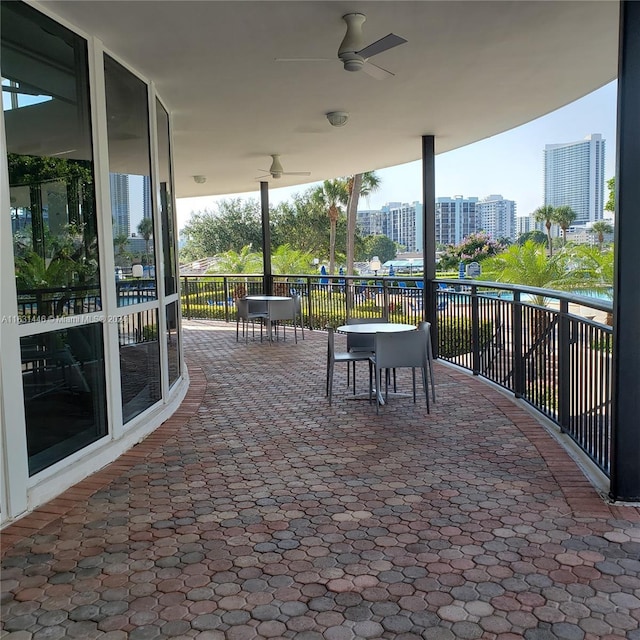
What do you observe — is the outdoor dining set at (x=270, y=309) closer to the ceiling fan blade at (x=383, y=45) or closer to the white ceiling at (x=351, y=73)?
the white ceiling at (x=351, y=73)

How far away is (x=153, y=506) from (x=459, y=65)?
3.78 m

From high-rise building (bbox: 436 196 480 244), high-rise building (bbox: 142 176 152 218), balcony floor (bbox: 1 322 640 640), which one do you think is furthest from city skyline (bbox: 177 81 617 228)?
balcony floor (bbox: 1 322 640 640)

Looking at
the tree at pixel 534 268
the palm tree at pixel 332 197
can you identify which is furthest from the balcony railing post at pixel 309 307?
the palm tree at pixel 332 197

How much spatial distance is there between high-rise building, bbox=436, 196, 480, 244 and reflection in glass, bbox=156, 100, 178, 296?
28.9 metres

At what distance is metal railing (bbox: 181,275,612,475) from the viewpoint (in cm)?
348

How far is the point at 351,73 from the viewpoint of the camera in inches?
187

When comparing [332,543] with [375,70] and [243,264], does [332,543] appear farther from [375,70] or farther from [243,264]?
[243,264]

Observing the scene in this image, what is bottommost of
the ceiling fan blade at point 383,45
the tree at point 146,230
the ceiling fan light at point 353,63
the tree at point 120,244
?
the tree at point 120,244

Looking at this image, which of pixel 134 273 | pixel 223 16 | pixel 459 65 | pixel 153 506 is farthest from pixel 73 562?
pixel 459 65

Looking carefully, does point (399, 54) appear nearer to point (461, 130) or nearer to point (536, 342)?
point (536, 342)

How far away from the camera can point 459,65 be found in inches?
182

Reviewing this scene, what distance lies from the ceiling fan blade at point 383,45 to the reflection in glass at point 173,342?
2631mm

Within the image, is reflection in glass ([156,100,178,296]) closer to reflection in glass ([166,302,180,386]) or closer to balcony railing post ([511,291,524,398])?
reflection in glass ([166,302,180,386])

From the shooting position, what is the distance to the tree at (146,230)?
449cm
